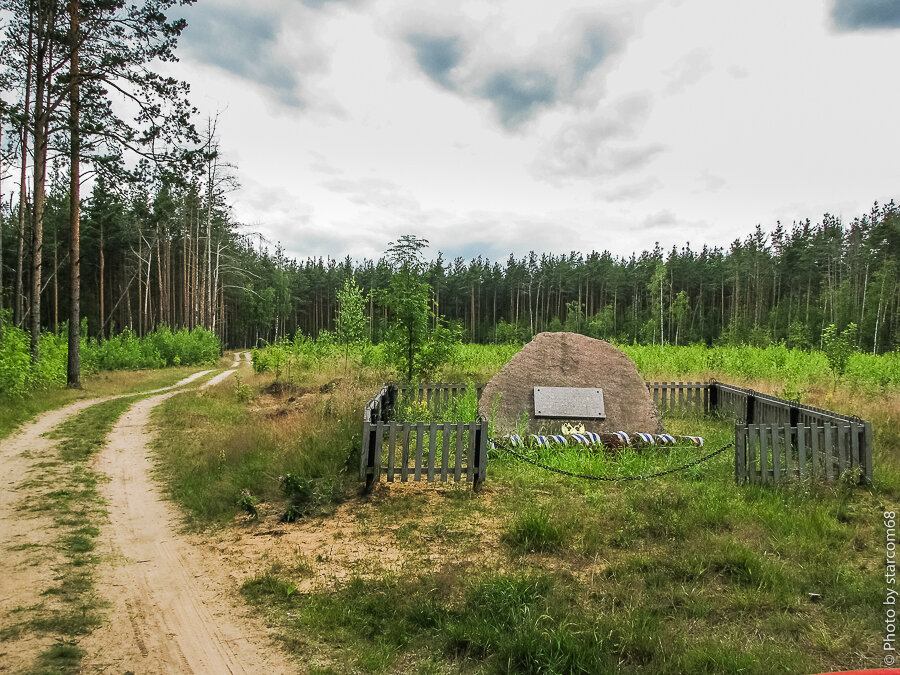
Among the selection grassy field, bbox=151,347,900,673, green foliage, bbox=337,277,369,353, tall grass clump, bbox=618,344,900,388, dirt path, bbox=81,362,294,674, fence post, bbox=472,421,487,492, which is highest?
green foliage, bbox=337,277,369,353

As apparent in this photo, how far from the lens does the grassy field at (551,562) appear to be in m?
3.45

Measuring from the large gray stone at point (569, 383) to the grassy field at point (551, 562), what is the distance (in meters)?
1.44

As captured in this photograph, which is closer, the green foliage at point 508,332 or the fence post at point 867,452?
the fence post at point 867,452

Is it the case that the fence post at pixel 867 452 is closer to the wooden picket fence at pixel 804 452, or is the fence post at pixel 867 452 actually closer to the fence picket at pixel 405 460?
the wooden picket fence at pixel 804 452

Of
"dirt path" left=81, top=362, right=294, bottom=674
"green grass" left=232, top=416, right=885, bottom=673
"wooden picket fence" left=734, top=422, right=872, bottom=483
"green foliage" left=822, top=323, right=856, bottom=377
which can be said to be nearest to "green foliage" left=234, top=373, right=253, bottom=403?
"dirt path" left=81, top=362, right=294, bottom=674

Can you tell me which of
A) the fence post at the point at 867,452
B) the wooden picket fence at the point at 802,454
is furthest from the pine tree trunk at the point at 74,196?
the fence post at the point at 867,452

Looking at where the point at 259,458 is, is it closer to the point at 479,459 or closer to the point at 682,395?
the point at 479,459

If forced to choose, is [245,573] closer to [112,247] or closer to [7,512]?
[7,512]

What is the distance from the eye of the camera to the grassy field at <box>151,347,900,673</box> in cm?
345

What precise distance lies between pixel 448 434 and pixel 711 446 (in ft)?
18.2

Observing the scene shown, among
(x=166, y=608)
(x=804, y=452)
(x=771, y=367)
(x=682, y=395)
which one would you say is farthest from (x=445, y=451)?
(x=771, y=367)

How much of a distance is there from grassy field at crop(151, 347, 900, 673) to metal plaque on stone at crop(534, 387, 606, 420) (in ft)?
4.88

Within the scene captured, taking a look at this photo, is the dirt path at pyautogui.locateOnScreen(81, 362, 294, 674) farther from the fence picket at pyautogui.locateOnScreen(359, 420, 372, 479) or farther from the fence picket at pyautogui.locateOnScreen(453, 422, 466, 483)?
the fence picket at pyautogui.locateOnScreen(453, 422, 466, 483)

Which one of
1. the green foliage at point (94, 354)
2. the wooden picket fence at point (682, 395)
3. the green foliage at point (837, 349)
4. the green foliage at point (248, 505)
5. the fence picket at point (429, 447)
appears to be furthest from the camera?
the green foliage at point (837, 349)
